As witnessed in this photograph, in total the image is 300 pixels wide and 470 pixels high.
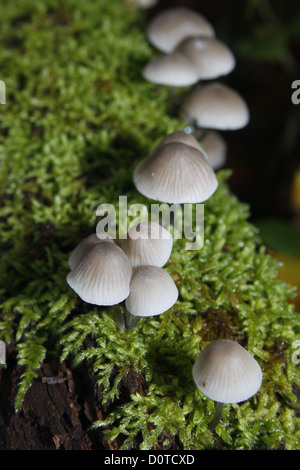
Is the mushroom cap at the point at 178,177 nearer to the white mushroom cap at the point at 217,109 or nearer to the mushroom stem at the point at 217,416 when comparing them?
the white mushroom cap at the point at 217,109

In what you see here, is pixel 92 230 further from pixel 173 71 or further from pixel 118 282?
pixel 173 71

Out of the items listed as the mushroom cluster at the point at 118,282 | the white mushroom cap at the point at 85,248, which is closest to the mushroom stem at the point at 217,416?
the mushroom cluster at the point at 118,282

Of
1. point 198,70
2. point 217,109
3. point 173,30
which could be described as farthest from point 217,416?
point 173,30

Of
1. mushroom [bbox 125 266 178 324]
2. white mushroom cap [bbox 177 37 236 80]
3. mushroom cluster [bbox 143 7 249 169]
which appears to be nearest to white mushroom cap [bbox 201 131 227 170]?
mushroom cluster [bbox 143 7 249 169]

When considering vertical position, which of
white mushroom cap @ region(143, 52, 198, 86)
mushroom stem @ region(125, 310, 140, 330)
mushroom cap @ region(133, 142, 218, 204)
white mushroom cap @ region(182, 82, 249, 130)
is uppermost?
white mushroom cap @ region(143, 52, 198, 86)

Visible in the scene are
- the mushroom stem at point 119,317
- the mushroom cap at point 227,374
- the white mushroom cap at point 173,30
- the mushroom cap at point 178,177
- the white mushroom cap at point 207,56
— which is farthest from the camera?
the white mushroom cap at point 173,30

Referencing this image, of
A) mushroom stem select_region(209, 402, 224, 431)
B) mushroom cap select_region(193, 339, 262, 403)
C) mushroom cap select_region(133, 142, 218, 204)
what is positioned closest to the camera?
mushroom cap select_region(193, 339, 262, 403)

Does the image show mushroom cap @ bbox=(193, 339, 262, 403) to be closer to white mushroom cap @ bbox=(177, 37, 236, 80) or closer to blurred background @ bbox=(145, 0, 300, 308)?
white mushroom cap @ bbox=(177, 37, 236, 80)
